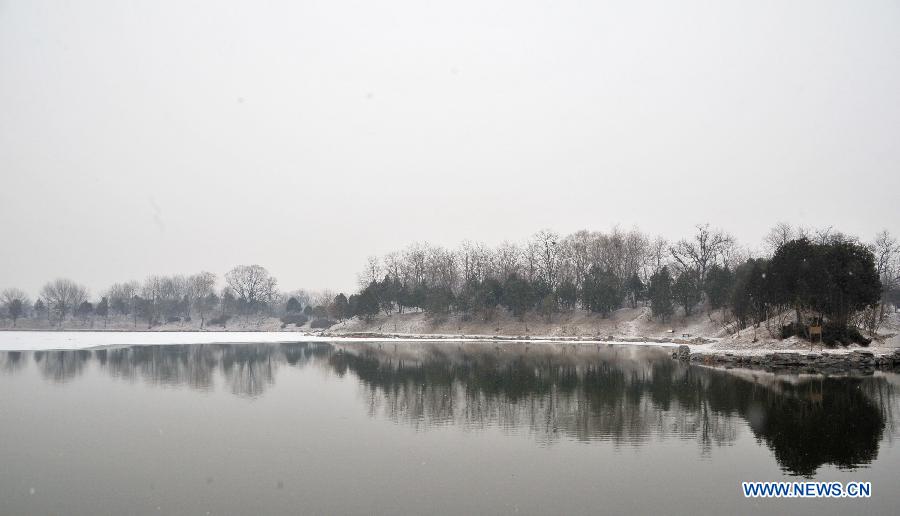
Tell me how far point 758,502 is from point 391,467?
698 centimetres

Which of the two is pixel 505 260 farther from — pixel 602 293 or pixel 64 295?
pixel 64 295

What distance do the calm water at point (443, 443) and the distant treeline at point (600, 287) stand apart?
1105 centimetres

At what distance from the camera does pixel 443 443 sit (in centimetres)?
1535

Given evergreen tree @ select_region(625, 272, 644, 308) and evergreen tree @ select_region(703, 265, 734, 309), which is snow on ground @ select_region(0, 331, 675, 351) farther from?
evergreen tree @ select_region(625, 272, 644, 308)

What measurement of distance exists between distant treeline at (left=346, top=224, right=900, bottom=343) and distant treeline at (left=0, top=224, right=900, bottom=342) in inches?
4.4

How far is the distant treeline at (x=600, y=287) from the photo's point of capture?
36.3 m

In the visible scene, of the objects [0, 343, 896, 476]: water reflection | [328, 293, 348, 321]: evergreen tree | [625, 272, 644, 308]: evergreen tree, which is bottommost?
[0, 343, 896, 476]: water reflection

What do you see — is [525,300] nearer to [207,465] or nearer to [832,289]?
[832,289]

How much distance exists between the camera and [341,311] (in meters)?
92.3

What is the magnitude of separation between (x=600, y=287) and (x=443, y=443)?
63.5 meters

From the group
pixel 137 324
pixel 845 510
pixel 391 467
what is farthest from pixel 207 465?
pixel 137 324

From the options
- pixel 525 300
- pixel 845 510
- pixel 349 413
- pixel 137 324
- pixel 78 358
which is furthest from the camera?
pixel 137 324

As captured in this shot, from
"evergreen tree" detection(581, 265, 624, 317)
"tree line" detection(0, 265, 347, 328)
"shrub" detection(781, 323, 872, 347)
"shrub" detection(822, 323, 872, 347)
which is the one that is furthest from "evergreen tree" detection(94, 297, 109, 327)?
"shrub" detection(822, 323, 872, 347)

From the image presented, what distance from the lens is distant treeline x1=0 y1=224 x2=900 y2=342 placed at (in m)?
36.3
